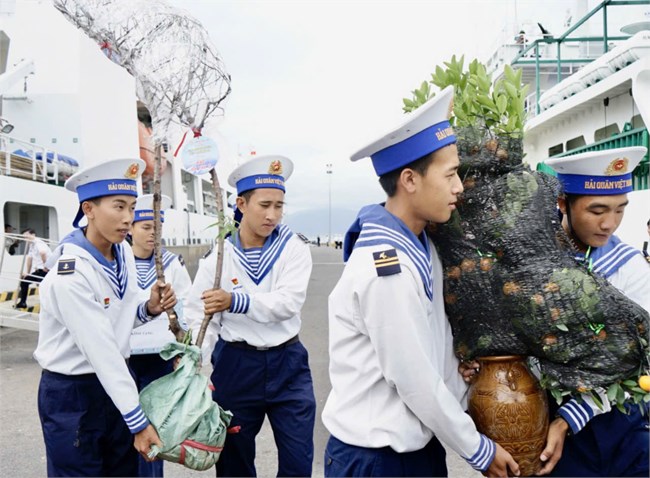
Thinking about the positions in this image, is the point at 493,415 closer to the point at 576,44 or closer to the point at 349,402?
the point at 349,402

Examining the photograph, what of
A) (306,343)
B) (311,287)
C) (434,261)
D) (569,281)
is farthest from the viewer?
(311,287)

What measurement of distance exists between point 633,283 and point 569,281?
0.63 metres

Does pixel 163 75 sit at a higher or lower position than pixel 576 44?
lower

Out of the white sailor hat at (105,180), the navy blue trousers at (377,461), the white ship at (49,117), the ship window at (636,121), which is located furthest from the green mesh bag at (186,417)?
the ship window at (636,121)

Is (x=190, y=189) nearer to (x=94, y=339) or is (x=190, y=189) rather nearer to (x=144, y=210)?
(x=144, y=210)

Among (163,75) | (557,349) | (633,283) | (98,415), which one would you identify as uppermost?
(163,75)

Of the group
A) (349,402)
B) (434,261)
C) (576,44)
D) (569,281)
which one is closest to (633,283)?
(569,281)

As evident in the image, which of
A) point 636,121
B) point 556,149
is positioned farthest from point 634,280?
point 556,149

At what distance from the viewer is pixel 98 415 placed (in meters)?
2.74

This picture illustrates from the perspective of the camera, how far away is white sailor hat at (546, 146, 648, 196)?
229 cm

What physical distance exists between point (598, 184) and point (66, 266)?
2.33 metres

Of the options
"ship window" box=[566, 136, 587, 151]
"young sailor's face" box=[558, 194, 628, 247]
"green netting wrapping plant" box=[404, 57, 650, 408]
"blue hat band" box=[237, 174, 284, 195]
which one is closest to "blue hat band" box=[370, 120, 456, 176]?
"green netting wrapping plant" box=[404, 57, 650, 408]

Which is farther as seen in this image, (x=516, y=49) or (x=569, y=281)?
(x=516, y=49)

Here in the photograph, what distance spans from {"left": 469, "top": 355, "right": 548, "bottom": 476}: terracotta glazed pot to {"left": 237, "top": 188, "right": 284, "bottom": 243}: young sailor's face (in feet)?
6.09
